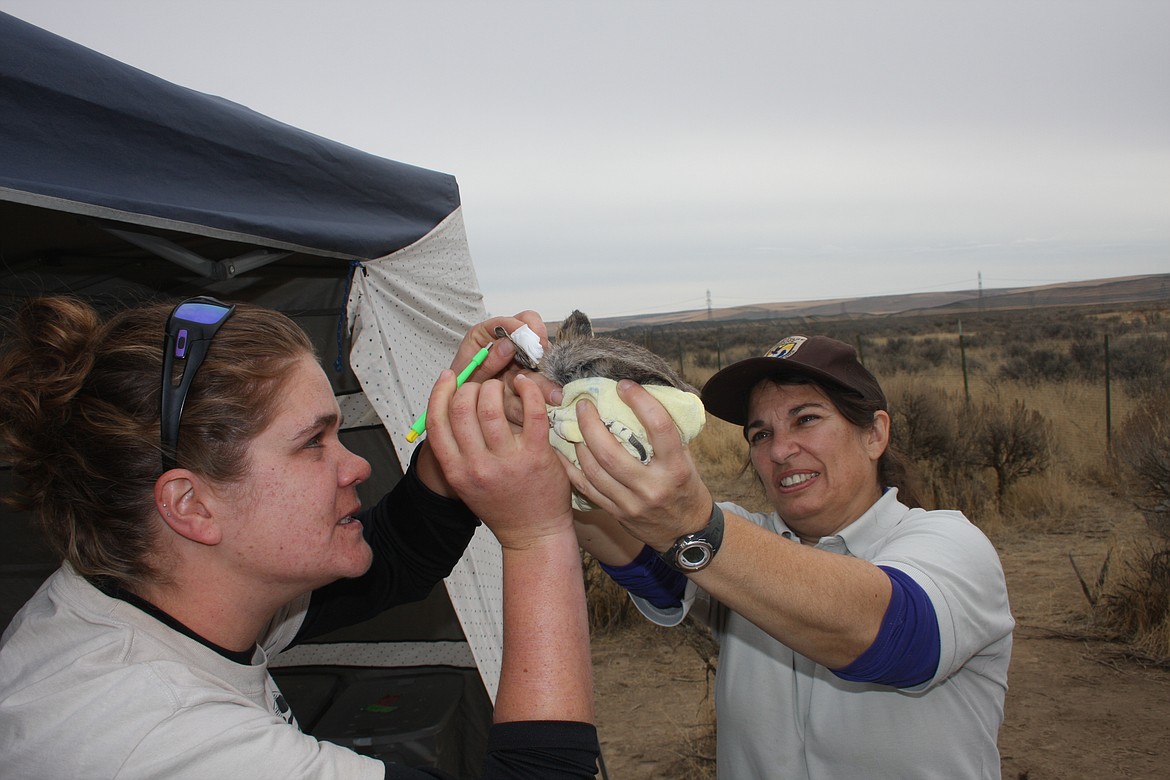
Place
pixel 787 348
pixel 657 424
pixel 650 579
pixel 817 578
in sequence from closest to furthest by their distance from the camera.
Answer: pixel 657 424 < pixel 817 578 < pixel 650 579 < pixel 787 348

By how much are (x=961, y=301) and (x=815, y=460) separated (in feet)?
315

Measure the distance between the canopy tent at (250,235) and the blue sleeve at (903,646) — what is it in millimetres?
1963

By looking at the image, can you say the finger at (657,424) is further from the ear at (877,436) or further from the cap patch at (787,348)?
the ear at (877,436)

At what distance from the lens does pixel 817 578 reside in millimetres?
1365

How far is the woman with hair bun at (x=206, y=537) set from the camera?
44.0 inches

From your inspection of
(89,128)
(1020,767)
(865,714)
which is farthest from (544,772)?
(1020,767)

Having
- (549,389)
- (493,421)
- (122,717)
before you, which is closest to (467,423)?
(493,421)

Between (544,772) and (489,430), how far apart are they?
561mm

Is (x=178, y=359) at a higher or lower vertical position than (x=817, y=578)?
higher

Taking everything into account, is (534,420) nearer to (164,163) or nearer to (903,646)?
(903,646)

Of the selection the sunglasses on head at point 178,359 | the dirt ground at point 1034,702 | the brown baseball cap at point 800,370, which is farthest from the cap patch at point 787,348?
the dirt ground at point 1034,702

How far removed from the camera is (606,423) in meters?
1.32

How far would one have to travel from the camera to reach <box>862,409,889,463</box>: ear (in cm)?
235

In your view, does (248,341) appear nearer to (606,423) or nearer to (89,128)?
(606,423)
